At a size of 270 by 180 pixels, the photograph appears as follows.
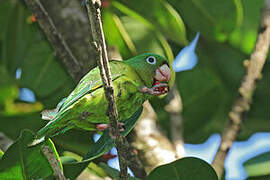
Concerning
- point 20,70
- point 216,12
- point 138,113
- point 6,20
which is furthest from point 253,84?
point 6,20

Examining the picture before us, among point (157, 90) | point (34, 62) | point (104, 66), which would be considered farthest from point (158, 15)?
point (104, 66)

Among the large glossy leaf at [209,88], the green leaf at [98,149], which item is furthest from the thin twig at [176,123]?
the green leaf at [98,149]

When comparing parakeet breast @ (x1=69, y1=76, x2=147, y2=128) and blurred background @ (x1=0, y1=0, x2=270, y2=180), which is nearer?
parakeet breast @ (x1=69, y1=76, x2=147, y2=128)

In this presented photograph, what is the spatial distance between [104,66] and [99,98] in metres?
0.43

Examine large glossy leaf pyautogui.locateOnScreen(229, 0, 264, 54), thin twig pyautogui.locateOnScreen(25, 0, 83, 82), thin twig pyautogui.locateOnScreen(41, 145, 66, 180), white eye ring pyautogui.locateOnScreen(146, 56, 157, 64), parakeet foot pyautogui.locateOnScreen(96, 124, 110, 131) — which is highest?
thin twig pyautogui.locateOnScreen(25, 0, 83, 82)

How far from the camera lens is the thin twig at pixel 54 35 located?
2.53 meters

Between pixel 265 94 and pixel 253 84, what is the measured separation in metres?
1.08

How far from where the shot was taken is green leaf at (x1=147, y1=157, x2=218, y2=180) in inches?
78.4

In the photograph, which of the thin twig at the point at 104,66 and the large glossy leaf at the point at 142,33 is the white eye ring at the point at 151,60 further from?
the large glossy leaf at the point at 142,33

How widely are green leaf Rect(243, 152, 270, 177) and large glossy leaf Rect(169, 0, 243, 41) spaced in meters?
1.04

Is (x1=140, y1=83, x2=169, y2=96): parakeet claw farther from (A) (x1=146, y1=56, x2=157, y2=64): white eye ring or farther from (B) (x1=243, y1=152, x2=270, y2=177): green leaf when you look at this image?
(B) (x1=243, y1=152, x2=270, y2=177): green leaf

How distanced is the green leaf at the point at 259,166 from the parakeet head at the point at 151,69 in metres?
1.54

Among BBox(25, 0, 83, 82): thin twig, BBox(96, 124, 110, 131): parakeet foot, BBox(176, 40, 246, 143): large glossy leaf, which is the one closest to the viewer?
BBox(96, 124, 110, 131): parakeet foot

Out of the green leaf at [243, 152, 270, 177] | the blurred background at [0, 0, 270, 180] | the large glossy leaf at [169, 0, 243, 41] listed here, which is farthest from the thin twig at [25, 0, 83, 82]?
the green leaf at [243, 152, 270, 177]
